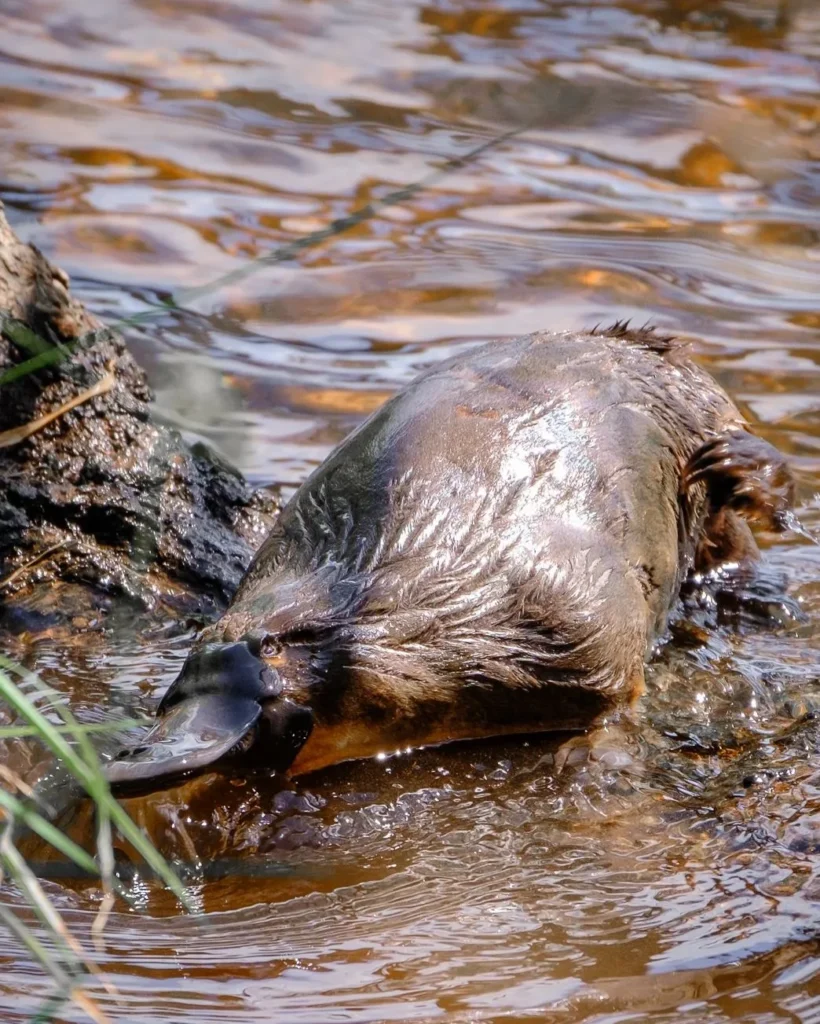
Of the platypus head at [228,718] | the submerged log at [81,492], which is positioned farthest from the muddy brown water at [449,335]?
the submerged log at [81,492]

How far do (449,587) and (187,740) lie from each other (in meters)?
0.84

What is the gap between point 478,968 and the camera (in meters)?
2.73

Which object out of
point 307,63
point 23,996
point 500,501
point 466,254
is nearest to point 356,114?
point 307,63

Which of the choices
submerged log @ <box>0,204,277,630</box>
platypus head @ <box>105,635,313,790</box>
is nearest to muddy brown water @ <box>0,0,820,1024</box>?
platypus head @ <box>105,635,313,790</box>

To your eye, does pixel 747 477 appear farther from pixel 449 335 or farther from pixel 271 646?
pixel 449 335

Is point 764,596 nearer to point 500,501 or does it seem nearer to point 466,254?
point 500,501

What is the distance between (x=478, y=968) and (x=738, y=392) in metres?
4.55

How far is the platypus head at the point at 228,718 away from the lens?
311 cm

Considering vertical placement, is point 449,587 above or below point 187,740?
above

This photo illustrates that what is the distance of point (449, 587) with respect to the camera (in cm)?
368

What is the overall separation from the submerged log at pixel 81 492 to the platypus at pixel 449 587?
781 millimetres

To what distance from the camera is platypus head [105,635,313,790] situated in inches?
122

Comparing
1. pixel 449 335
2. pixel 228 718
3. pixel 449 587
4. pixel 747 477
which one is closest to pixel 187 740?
pixel 228 718

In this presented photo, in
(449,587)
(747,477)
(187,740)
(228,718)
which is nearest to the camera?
(187,740)
